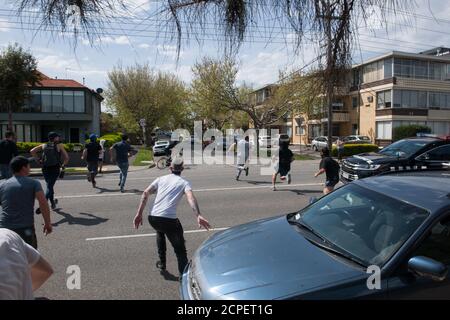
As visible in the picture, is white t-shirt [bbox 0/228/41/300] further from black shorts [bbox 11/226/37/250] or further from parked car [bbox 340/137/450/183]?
parked car [bbox 340/137/450/183]

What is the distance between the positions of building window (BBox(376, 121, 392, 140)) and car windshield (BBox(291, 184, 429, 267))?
141 feet

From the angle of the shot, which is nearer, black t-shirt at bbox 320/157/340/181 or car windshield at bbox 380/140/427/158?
black t-shirt at bbox 320/157/340/181

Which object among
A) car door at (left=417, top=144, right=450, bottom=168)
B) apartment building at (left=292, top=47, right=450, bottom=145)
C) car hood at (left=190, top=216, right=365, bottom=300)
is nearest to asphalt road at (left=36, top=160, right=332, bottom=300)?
car hood at (left=190, top=216, right=365, bottom=300)

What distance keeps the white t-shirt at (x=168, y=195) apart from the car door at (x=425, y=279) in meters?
2.87

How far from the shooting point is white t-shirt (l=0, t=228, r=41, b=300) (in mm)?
2079

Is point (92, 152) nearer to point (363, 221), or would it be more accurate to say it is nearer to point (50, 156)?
point (50, 156)

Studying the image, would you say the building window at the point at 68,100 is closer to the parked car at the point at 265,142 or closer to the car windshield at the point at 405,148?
the parked car at the point at 265,142

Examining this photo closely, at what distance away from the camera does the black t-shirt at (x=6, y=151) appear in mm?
10407

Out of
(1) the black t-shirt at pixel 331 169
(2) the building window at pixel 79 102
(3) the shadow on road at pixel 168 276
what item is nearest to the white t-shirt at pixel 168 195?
(3) the shadow on road at pixel 168 276

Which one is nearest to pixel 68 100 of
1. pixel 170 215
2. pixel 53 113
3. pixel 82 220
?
pixel 53 113

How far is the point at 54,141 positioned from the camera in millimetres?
9203
